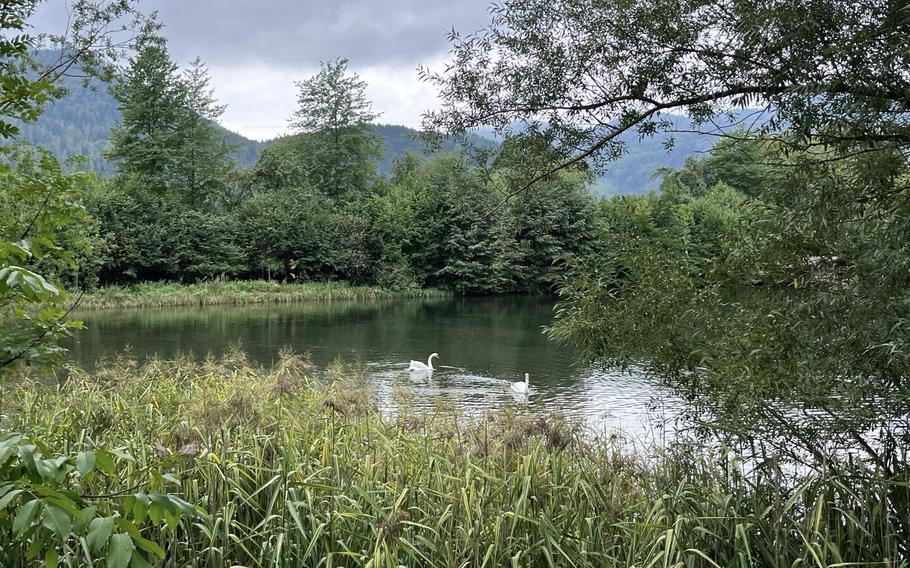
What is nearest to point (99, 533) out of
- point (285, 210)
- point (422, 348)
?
point (422, 348)

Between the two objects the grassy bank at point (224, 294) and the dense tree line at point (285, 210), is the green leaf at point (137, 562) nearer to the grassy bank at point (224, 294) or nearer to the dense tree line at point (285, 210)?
the grassy bank at point (224, 294)

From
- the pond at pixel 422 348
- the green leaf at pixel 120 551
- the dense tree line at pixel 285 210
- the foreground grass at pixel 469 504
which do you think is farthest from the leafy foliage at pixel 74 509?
the dense tree line at pixel 285 210

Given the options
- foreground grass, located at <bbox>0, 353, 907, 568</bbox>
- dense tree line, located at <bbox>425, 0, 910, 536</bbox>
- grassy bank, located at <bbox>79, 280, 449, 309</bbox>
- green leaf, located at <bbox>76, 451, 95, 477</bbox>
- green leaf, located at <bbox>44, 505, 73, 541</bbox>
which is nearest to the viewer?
green leaf, located at <bbox>44, 505, 73, 541</bbox>

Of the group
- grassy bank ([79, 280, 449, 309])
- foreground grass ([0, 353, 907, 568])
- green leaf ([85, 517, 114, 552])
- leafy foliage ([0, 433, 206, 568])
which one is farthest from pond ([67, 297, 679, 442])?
green leaf ([85, 517, 114, 552])

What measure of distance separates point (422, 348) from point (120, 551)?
16.8 meters

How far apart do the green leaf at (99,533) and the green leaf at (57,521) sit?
0.15 ft

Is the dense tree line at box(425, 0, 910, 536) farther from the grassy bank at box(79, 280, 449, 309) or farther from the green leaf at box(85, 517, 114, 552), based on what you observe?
the grassy bank at box(79, 280, 449, 309)

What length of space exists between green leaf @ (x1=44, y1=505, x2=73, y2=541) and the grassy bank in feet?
89.2

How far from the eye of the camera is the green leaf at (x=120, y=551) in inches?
56.4

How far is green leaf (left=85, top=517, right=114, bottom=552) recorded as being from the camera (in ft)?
4.67

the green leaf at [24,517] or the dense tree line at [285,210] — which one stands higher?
the dense tree line at [285,210]

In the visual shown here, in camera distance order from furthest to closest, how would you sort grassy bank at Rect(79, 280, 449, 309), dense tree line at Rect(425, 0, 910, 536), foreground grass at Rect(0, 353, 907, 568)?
grassy bank at Rect(79, 280, 449, 309)
dense tree line at Rect(425, 0, 910, 536)
foreground grass at Rect(0, 353, 907, 568)

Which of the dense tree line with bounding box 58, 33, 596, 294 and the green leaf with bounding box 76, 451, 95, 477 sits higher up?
the dense tree line with bounding box 58, 33, 596, 294

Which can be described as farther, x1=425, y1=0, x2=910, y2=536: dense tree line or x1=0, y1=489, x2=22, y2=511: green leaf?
x1=425, y1=0, x2=910, y2=536: dense tree line
